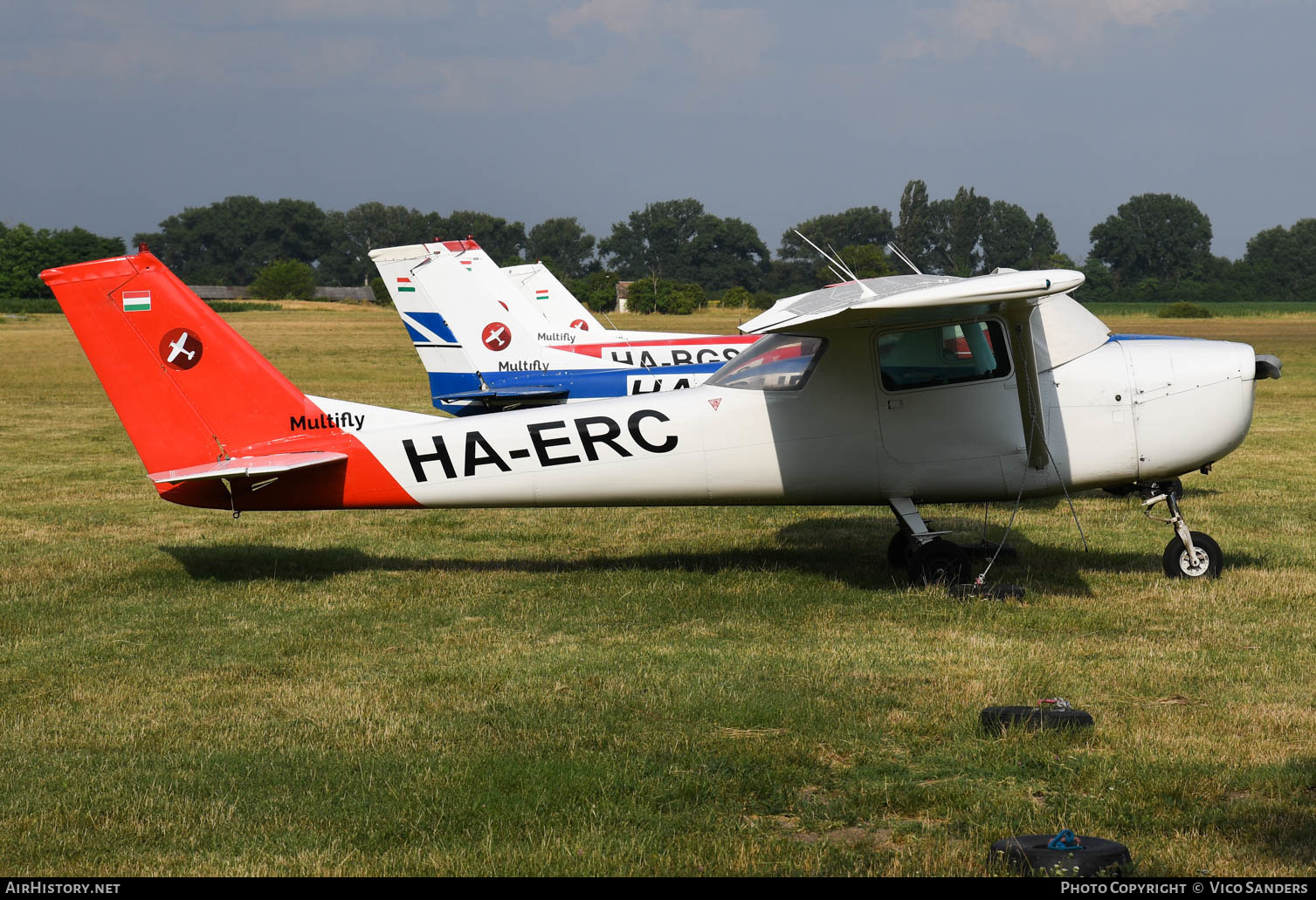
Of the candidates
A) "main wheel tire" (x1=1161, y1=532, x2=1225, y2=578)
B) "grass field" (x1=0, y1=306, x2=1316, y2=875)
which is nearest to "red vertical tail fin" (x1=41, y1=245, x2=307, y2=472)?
"grass field" (x1=0, y1=306, x2=1316, y2=875)

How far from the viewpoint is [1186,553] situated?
8594mm

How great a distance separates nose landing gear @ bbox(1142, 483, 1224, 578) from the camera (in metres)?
8.53

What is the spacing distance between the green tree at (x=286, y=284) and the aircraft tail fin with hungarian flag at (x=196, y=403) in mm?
108075

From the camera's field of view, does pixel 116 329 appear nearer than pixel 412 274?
Yes

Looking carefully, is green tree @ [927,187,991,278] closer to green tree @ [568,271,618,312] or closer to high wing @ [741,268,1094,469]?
high wing @ [741,268,1094,469]

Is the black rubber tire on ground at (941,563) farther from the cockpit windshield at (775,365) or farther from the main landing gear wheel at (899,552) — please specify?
the cockpit windshield at (775,365)

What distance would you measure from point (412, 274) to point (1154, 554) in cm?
1134

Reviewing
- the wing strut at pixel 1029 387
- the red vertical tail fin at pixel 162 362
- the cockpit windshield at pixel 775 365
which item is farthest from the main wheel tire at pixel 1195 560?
the red vertical tail fin at pixel 162 362

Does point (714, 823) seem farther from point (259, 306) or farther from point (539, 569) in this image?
point (259, 306)

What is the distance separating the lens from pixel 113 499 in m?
13.1

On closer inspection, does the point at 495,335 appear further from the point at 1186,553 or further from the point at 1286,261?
the point at 1286,261

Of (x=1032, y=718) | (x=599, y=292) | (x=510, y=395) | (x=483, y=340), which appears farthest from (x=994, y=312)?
(x=599, y=292)

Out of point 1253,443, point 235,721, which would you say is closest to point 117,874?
point 235,721

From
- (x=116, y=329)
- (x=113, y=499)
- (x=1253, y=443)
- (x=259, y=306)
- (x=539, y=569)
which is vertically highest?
(x=259, y=306)
